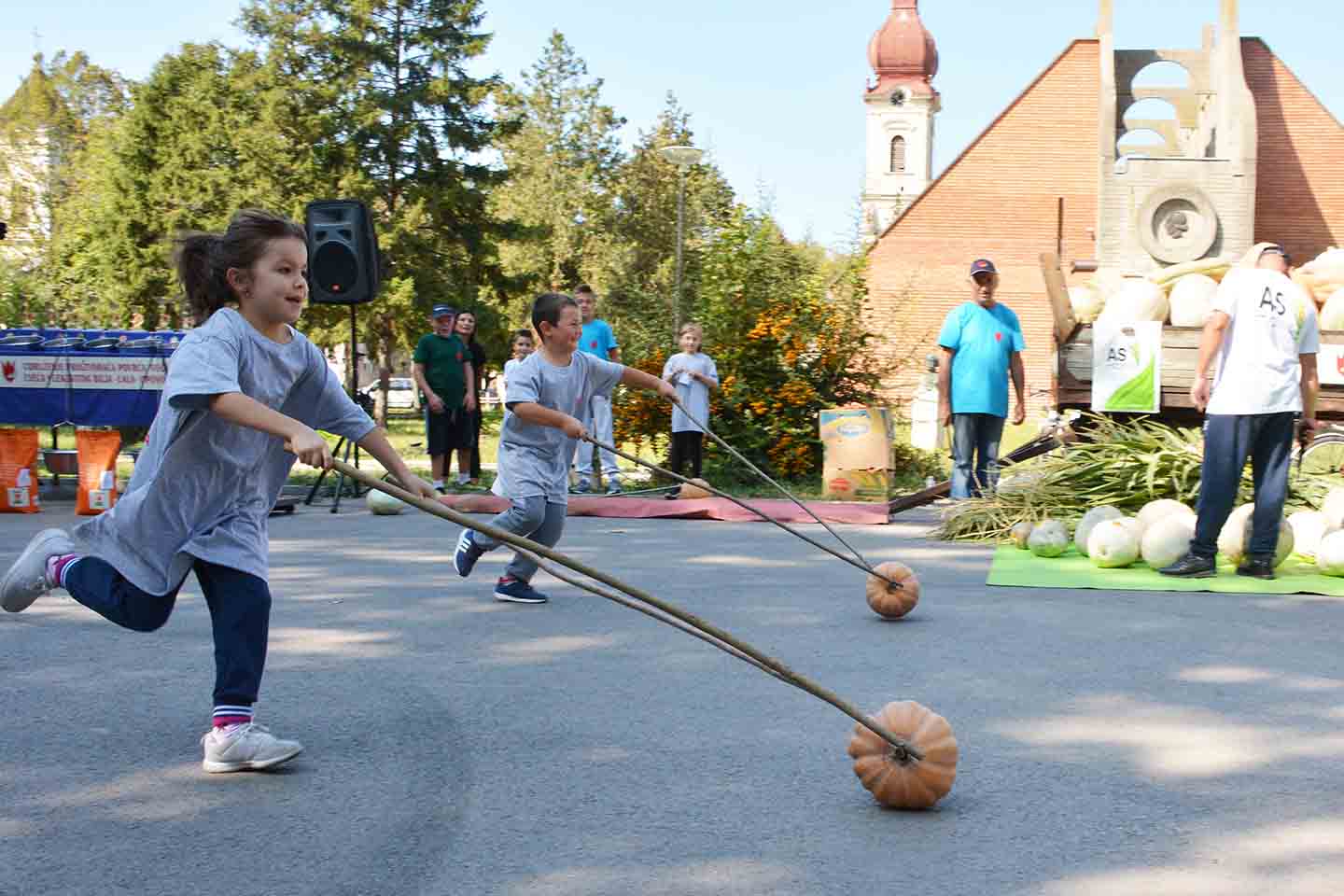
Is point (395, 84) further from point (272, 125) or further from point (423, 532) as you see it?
point (423, 532)

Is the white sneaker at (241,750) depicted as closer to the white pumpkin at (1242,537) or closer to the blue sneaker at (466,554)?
the blue sneaker at (466,554)

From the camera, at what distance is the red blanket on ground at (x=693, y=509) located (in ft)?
40.7

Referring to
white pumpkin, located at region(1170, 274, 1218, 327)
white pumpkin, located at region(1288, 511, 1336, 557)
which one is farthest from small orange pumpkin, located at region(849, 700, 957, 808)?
white pumpkin, located at region(1170, 274, 1218, 327)

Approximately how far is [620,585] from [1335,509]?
742 cm

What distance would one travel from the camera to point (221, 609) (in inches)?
173

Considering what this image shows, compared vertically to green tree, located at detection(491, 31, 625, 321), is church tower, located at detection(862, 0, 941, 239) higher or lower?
higher

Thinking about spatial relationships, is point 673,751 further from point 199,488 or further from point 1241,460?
point 1241,460

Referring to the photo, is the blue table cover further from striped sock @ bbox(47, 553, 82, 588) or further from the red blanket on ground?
striped sock @ bbox(47, 553, 82, 588)

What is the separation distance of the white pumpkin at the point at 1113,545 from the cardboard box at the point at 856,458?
17.5 ft

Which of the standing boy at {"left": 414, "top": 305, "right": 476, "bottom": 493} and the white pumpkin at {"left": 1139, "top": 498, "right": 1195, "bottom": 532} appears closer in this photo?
the white pumpkin at {"left": 1139, "top": 498, "right": 1195, "bottom": 532}

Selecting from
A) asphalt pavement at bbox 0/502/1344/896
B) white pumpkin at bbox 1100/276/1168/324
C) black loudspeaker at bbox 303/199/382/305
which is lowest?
asphalt pavement at bbox 0/502/1344/896

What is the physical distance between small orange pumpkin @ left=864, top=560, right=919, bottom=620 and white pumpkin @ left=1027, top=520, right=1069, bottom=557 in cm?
292

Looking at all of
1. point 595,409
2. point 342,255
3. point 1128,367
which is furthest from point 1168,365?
point 342,255

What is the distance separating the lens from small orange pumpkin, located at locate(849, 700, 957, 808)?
3.89 metres
